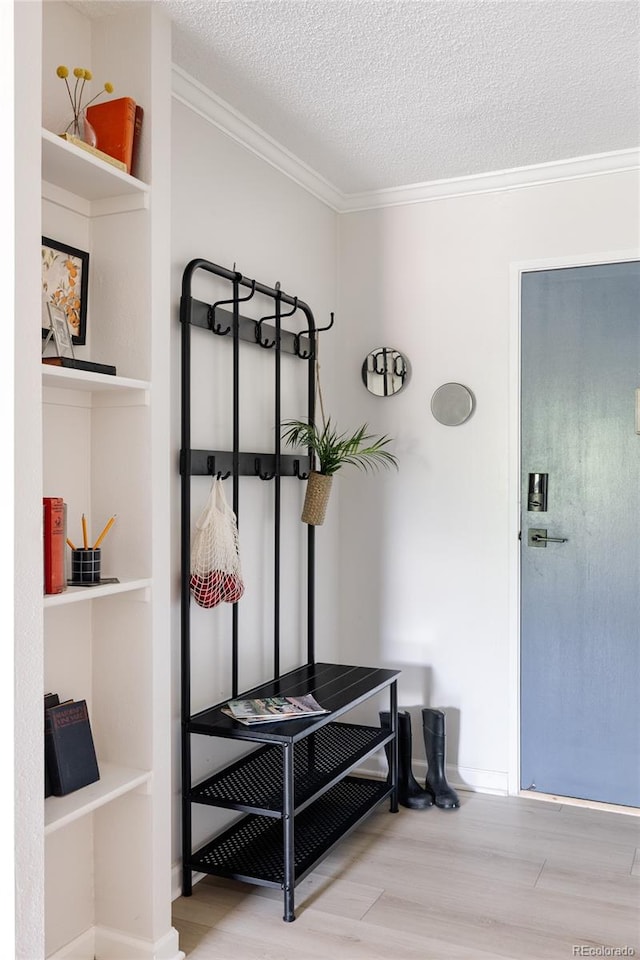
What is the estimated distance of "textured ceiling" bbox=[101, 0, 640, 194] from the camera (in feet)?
7.18

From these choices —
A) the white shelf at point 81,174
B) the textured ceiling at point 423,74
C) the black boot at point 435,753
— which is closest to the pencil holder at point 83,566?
the white shelf at point 81,174

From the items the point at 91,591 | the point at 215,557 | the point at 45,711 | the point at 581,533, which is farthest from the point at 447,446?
the point at 45,711

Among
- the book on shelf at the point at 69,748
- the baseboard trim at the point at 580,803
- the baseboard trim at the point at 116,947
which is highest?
the book on shelf at the point at 69,748

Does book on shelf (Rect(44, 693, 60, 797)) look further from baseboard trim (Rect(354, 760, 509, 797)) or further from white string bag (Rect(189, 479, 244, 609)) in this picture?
baseboard trim (Rect(354, 760, 509, 797))

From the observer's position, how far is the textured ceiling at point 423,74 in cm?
219

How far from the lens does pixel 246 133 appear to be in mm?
2850

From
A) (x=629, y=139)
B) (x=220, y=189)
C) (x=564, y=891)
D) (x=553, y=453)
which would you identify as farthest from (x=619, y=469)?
(x=220, y=189)

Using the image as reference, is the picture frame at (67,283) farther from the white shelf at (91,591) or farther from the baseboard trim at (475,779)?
the baseboard trim at (475,779)

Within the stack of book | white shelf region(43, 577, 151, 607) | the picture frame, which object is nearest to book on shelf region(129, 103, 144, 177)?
the stack of book

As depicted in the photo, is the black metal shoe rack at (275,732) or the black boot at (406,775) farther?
the black boot at (406,775)

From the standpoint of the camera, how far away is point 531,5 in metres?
2.14

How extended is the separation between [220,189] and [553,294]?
135cm

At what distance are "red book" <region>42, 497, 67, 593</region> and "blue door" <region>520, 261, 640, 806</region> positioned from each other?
200 cm

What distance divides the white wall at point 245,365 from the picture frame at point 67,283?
39cm
